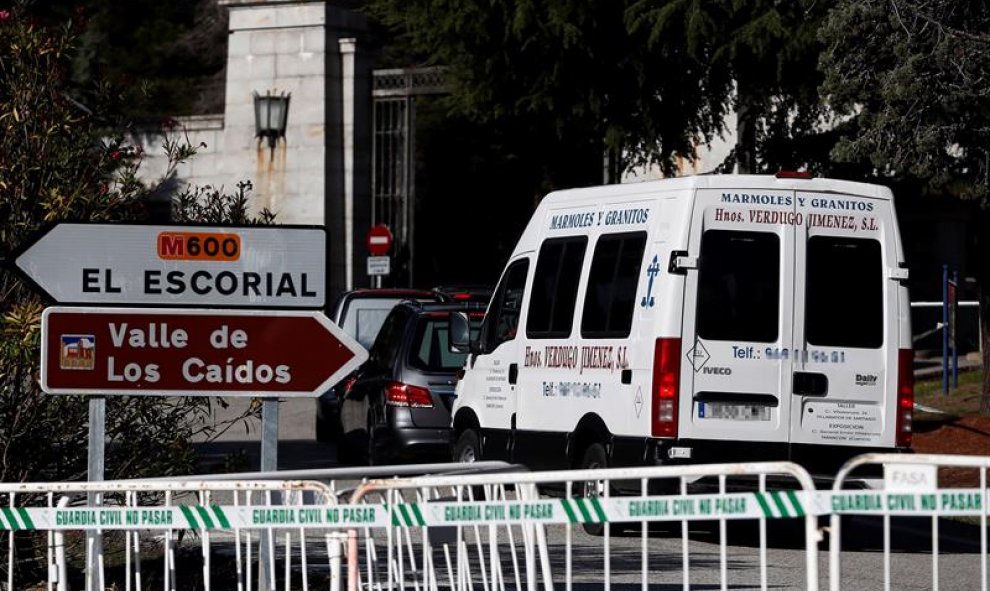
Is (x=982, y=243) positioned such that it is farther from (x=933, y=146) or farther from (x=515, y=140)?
(x=515, y=140)

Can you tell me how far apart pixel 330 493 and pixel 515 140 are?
32.3 metres

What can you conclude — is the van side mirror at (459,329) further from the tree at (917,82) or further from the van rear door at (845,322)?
the tree at (917,82)

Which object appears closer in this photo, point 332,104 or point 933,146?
point 933,146

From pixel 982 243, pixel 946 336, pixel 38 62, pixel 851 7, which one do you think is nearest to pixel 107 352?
pixel 38 62

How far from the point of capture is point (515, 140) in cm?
3894

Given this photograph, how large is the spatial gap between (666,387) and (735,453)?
70cm

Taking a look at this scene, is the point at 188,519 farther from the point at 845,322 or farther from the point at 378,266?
the point at 378,266

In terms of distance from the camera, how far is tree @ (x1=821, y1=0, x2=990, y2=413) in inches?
759

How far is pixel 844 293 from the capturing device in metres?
13.4

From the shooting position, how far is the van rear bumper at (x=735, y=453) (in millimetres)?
12930

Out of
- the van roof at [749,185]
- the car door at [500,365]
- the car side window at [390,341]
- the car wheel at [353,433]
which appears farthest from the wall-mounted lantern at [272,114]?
the van roof at [749,185]

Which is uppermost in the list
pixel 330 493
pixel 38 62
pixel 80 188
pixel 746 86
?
pixel 746 86

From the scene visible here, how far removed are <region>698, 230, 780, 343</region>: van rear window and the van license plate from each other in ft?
1.43

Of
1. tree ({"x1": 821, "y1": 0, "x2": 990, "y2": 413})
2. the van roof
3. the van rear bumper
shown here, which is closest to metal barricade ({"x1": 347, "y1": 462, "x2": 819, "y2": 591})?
the van rear bumper
